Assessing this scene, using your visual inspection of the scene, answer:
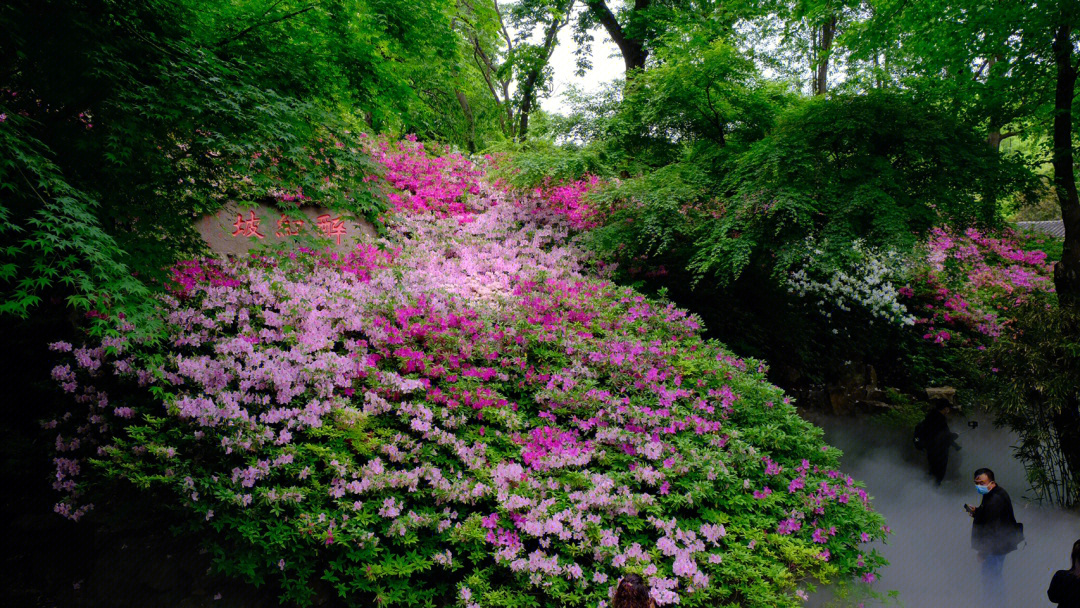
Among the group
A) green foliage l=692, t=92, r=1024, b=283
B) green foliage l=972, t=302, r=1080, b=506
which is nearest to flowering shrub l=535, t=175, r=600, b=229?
green foliage l=692, t=92, r=1024, b=283

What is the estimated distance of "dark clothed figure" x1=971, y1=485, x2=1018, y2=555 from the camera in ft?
14.5

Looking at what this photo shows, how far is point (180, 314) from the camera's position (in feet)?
13.1

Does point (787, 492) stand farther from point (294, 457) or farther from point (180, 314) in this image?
point (180, 314)

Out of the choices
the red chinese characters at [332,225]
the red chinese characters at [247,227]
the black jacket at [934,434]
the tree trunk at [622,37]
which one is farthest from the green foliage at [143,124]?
the tree trunk at [622,37]

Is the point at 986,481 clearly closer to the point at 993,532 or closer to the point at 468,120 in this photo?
the point at 993,532

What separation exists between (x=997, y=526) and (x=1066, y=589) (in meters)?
1.36

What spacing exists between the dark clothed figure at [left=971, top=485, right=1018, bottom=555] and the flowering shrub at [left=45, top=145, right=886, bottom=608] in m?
1.41

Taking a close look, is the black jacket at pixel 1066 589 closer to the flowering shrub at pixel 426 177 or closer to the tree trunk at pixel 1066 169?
the tree trunk at pixel 1066 169

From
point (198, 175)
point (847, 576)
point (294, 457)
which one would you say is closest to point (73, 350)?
point (198, 175)

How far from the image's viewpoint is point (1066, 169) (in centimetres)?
503

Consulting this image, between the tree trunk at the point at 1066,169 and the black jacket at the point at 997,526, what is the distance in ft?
7.56

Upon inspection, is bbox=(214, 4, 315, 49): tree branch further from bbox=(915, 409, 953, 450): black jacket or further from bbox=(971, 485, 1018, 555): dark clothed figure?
bbox=(915, 409, 953, 450): black jacket

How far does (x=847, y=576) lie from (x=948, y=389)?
6231 mm

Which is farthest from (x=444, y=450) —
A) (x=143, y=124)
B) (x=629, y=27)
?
(x=629, y=27)
